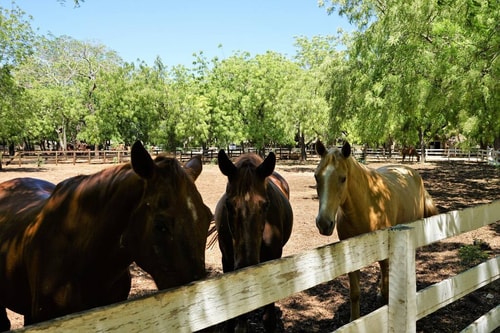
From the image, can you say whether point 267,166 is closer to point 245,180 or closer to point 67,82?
point 245,180

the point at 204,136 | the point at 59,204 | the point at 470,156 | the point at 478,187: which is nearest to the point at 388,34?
the point at 478,187

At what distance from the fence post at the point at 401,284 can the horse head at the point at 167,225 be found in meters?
1.12

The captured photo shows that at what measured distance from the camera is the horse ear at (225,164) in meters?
3.41

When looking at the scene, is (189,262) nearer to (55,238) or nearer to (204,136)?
(55,238)

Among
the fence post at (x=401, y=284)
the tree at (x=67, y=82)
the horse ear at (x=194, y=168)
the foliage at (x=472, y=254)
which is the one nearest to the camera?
the fence post at (x=401, y=284)

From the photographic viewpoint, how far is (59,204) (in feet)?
7.64

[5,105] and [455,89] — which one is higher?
[5,105]

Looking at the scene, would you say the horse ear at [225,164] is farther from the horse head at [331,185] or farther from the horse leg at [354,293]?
the horse leg at [354,293]

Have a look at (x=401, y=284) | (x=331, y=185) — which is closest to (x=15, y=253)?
(x=401, y=284)

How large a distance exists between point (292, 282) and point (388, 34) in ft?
38.5

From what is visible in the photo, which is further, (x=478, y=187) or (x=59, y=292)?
(x=478, y=187)

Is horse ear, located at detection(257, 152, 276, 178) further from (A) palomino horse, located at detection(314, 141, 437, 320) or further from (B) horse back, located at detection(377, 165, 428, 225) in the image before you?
(B) horse back, located at detection(377, 165, 428, 225)

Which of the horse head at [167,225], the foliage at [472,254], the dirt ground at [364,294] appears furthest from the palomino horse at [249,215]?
the foliage at [472,254]

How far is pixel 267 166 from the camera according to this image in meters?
3.35
